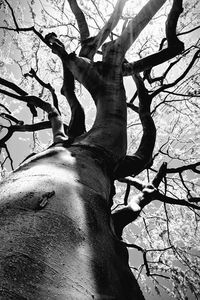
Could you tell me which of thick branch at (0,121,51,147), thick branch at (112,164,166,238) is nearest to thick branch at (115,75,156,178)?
thick branch at (112,164,166,238)

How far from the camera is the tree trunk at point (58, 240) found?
0.48 meters

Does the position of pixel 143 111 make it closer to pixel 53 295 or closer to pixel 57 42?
pixel 57 42

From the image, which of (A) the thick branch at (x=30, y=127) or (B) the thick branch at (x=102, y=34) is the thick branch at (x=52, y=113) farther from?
(B) the thick branch at (x=102, y=34)

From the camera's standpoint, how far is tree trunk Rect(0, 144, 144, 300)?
48 cm

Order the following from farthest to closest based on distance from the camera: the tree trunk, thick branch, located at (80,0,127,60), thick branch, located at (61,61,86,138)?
1. thick branch, located at (80,0,127,60)
2. thick branch, located at (61,61,86,138)
3. the tree trunk

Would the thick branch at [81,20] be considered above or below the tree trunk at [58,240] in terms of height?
above

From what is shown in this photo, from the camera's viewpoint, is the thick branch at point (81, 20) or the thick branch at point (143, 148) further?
the thick branch at point (81, 20)

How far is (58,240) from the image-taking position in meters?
0.59

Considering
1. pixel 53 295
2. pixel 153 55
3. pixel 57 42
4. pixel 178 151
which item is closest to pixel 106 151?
pixel 53 295

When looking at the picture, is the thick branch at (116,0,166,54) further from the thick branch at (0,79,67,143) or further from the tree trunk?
the tree trunk

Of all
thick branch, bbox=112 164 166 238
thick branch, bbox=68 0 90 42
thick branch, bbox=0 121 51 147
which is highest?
thick branch, bbox=68 0 90 42

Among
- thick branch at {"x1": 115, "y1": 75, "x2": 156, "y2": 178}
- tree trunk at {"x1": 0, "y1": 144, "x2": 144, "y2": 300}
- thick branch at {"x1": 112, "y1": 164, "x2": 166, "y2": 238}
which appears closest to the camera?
tree trunk at {"x1": 0, "y1": 144, "x2": 144, "y2": 300}

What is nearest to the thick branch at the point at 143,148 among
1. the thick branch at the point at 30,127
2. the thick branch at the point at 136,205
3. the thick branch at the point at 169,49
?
the thick branch at the point at 136,205

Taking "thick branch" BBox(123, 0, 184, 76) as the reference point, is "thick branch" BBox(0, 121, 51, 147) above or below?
below
